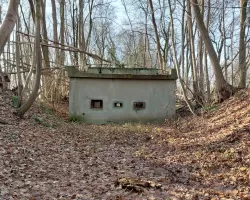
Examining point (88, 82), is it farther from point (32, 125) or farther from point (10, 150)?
point (10, 150)

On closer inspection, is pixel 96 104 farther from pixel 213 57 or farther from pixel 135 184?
pixel 135 184

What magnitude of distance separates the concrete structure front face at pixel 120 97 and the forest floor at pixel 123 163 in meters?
3.37

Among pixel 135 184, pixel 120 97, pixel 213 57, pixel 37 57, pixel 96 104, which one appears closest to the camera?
pixel 135 184

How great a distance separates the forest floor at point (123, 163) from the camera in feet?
14.2

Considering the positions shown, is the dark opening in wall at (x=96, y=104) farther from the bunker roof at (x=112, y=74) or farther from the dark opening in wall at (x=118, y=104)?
the bunker roof at (x=112, y=74)

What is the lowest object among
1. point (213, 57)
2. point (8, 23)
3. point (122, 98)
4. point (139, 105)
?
point (139, 105)

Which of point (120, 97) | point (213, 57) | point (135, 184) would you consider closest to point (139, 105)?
point (120, 97)

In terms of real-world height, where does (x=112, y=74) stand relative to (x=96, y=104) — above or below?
above

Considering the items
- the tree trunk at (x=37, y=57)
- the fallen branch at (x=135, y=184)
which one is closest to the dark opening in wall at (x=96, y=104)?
the tree trunk at (x=37, y=57)

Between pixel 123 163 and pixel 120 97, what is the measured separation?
7.36 metres

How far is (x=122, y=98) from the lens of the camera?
13.5 m

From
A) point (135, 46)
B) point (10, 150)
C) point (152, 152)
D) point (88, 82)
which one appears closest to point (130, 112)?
point (88, 82)

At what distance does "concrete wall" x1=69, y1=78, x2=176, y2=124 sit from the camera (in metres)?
13.3

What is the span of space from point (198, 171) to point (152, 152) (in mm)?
1901
